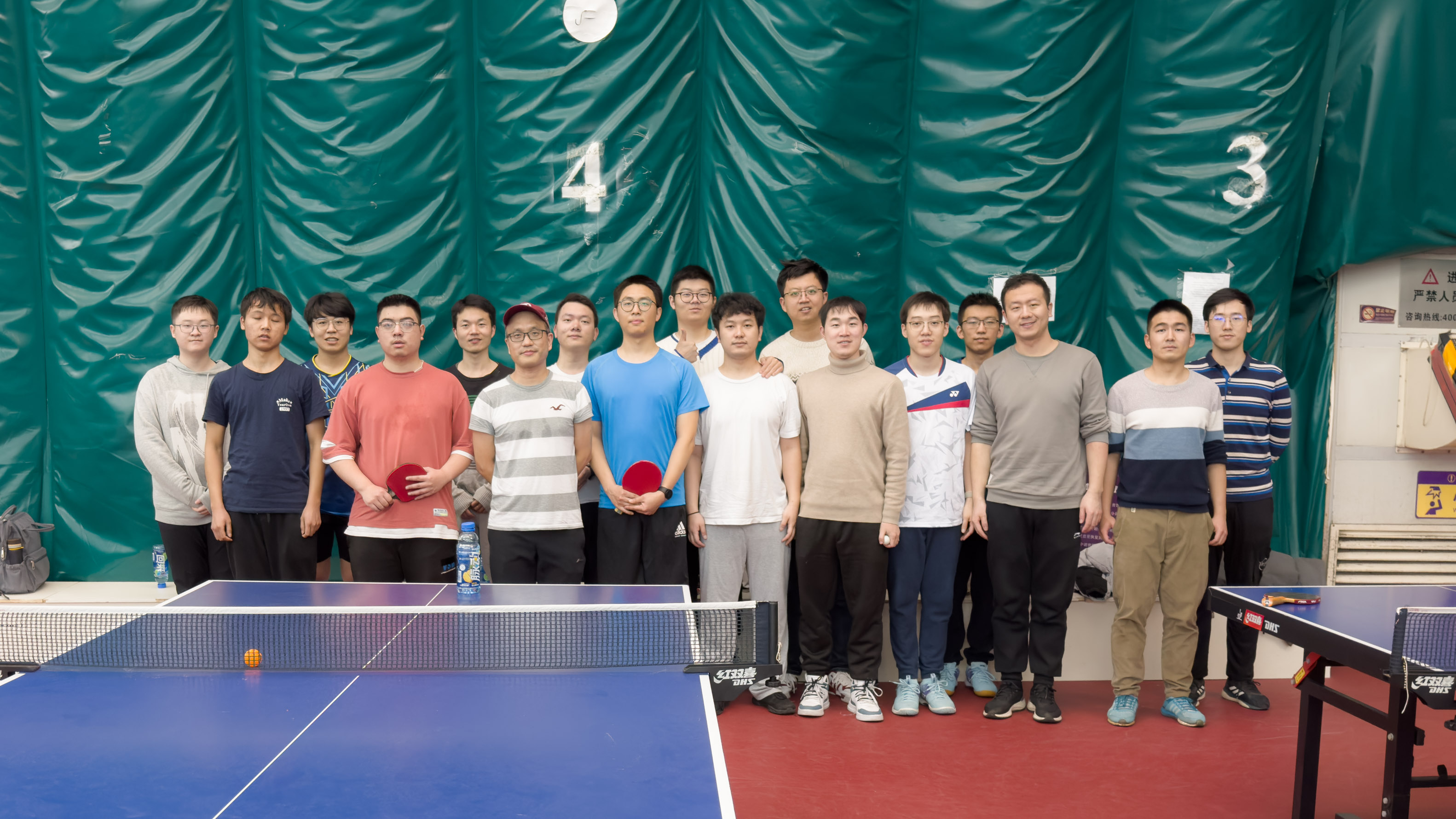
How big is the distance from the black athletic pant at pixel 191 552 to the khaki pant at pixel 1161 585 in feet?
13.7

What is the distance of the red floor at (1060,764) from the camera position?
352 centimetres

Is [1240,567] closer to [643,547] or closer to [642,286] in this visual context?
[643,547]

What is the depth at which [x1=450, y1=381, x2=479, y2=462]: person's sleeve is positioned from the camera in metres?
4.19

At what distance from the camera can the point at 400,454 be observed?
4117 millimetres

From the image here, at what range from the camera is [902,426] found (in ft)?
14.1

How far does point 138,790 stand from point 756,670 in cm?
144

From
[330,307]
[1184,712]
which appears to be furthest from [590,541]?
[1184,712]

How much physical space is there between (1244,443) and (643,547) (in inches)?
113

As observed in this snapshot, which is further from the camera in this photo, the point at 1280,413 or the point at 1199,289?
the point at 1199,289

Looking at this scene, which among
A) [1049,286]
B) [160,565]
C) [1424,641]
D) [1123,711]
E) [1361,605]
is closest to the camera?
[1424,641]

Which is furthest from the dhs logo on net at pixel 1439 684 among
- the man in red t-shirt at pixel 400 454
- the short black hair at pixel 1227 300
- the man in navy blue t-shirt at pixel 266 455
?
the man in navy blue t-shirt at pixel 266 455

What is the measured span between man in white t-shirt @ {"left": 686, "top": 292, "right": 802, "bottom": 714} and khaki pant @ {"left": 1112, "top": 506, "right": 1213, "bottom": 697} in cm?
153

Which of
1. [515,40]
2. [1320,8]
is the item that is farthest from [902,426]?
[1320,8]

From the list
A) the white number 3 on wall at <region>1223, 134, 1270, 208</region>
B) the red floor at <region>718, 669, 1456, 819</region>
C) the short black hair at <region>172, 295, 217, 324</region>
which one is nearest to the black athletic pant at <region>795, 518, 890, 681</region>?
the red floor at <region>718, 669, 1456, 819</region>
